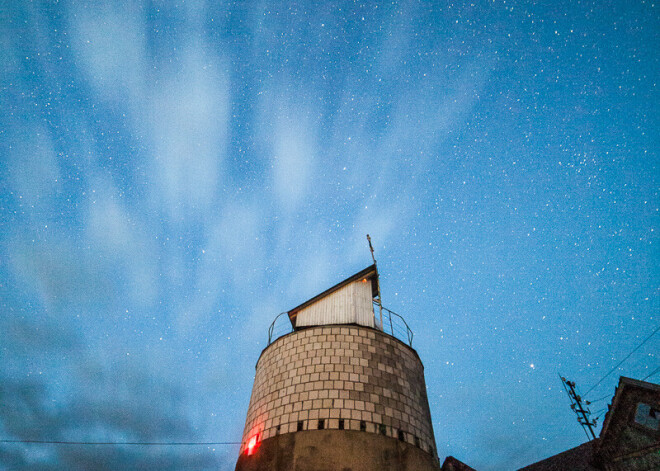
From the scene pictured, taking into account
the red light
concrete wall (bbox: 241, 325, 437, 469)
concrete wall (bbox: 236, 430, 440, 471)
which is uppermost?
concrete wall (bbox: 241, 325, 437, 469)

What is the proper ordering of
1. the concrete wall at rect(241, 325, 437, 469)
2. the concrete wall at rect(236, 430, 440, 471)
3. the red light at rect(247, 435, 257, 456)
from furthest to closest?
the red light at rect(247, 435, 257, 456) → the concrete wall at rect(241, 325, 437, 469) → the concrete wall at rect(236, 430, 440, 471)

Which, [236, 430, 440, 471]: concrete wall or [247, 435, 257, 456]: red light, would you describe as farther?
[247, 435, 257, 456]: red light

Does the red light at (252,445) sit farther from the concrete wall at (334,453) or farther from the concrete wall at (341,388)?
the concrete wall at (334,453)

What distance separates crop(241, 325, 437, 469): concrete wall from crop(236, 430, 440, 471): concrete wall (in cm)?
22

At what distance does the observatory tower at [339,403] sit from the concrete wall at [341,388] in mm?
35

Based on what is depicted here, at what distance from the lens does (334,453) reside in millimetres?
11250

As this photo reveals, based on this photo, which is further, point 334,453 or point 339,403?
point 339,403

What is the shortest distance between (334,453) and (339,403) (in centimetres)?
155

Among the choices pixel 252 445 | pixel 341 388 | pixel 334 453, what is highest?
pixel 341 388

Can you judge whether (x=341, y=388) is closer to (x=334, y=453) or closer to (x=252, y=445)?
(x=334, y=453)

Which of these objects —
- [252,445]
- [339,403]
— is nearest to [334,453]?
[339,403]

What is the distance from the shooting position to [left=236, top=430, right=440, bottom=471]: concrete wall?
36.7ft

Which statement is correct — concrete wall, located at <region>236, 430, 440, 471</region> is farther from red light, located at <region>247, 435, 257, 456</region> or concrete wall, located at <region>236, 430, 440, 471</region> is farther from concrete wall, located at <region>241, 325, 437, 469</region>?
red light, located at <region>247, 435, 257, 456</region>

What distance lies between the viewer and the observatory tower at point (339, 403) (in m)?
11.5
